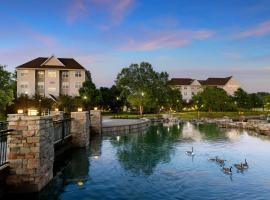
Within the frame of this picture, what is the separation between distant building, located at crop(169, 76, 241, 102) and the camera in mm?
160125

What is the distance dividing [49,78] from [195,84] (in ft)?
321

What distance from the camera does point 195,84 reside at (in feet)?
534

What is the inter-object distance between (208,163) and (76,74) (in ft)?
205

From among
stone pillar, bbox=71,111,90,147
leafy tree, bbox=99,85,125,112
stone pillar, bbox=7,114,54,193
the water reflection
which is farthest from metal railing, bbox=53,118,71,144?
leafy tree, bbox=99,85,125,112

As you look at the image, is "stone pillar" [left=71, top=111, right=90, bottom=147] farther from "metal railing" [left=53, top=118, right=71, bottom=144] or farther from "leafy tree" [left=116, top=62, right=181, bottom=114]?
"leafy tree" [left=116, top=62, right=181, bottom=114]

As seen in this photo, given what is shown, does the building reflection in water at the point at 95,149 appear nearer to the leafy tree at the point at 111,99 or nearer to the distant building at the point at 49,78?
the distant building at the point at 49,78

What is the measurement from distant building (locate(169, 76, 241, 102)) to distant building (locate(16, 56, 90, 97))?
77459 mm

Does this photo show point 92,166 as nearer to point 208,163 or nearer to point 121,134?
point 208,163

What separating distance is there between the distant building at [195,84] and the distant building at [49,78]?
254 ft

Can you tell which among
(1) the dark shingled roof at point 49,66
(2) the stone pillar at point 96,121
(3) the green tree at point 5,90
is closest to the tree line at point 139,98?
(1) the dark shingled roof at point 49,66

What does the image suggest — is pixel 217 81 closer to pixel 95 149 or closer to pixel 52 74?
pixel 52 74

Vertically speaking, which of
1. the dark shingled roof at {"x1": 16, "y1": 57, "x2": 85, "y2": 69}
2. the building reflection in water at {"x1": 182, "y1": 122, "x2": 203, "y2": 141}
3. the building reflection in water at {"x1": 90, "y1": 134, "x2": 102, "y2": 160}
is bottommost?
the building reflection in water at {"x1": 182, "y1": 122, "x2": 203, "y2": 141}

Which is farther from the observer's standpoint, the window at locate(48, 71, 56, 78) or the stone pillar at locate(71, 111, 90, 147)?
the window at locate(48, 71, 56, 78)

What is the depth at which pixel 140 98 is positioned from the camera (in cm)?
9081
